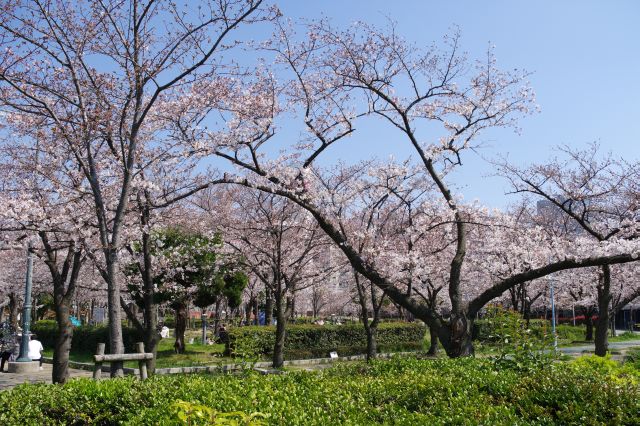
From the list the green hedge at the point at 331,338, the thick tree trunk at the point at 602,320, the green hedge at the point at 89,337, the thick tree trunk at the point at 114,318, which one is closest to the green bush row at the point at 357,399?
the thick tree trunk at the point at 114,318

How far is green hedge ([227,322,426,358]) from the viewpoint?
69.3ft

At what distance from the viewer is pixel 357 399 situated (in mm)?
4688

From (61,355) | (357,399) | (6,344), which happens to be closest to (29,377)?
(6,344)

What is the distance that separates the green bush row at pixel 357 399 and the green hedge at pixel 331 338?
13871 mm

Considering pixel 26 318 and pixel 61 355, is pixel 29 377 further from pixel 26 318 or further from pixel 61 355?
pixel 61 355

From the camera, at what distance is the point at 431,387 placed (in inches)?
194

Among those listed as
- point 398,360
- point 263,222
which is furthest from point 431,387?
point 263,222

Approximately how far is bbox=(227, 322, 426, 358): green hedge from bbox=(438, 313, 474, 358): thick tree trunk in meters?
9.69

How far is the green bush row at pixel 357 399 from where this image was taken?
4.05 m

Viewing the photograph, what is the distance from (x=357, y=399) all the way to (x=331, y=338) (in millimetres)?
19081

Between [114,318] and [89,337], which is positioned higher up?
[114,318]

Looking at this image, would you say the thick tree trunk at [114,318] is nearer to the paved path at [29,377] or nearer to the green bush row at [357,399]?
the green bush row at [357,399]

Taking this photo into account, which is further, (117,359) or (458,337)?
(458,337)

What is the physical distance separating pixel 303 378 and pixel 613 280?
2073 cm
